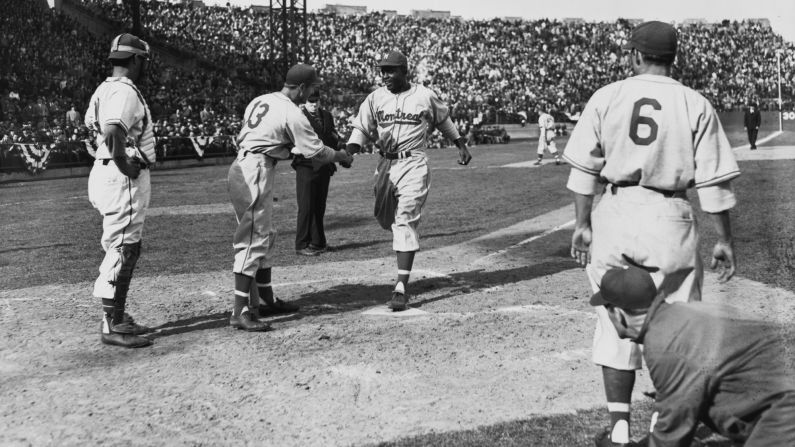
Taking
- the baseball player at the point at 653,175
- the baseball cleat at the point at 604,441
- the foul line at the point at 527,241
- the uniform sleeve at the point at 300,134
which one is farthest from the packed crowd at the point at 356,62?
the baseball cleat at the point at 604,441

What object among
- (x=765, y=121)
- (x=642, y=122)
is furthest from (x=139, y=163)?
(x=765, y=121)

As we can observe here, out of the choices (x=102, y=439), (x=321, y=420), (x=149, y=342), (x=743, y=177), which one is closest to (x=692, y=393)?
(x=321, y=420)

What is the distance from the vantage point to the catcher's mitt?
7.10 m

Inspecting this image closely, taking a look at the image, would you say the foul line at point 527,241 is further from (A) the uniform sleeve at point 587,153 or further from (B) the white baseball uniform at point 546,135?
(B) the white baseball uniform at point 546,135

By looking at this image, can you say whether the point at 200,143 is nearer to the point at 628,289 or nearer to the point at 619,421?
the point at 619,421

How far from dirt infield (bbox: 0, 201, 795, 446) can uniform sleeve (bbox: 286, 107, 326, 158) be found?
1.35 m

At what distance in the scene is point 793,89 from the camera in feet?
165

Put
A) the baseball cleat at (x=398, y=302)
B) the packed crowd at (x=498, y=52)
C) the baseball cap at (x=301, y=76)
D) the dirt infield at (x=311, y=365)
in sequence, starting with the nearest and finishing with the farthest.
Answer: the dirt infield at (x=311, y=365) → the baseball cap at (x=301, y=76) → the baseball cleat at (x=398, y=302) → the packed crowd at (x=498, y=52)

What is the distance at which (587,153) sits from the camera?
12.6ft

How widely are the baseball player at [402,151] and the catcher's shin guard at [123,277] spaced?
2.21 metres

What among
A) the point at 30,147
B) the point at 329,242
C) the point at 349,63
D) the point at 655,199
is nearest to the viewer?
the point at 655,199

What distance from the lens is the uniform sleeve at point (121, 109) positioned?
5.60 m

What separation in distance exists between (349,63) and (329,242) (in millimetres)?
37107

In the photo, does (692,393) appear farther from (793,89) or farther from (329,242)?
(793,89)
